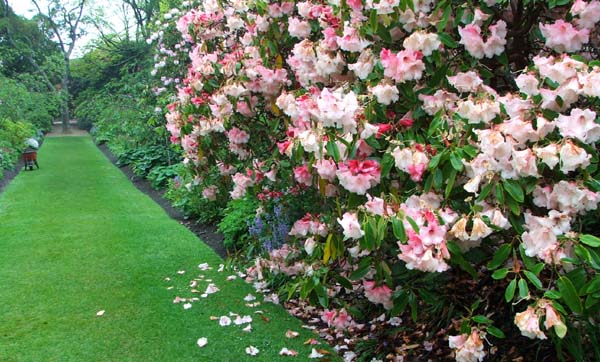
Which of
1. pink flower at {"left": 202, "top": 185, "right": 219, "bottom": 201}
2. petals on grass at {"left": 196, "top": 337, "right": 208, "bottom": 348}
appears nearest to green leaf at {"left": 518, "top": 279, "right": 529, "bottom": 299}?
petals on grass at {"left": 196, "top": 337, "right": 208, "bottom": 348}

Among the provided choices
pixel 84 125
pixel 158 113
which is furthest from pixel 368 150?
pixel 84 125

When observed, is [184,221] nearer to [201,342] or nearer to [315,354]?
[201,342]

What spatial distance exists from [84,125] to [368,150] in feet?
97.2

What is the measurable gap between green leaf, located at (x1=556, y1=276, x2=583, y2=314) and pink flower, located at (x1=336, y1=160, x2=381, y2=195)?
2.48 feet

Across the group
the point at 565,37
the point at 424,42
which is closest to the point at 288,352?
the point at 424,42

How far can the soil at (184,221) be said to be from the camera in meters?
5.46

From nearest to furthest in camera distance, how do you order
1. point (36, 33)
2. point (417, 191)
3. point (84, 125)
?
1. point (417, 191)
2. point (36, 33)
3. point (84, 125)

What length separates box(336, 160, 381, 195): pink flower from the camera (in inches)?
82.1

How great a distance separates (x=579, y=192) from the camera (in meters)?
1.67

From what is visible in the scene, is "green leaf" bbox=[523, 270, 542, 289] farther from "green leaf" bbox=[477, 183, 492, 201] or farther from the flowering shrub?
"green leaf" bbox=[477, 183, 492, 201]

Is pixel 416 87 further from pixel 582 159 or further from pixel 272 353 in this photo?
pixel 272 353

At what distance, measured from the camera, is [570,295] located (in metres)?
1.59

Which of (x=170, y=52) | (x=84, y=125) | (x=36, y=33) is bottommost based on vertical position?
(x=84, y=125)

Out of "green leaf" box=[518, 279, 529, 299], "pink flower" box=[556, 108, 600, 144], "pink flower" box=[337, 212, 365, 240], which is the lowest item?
"green leaf" box=[518, 279, 529, 299]
